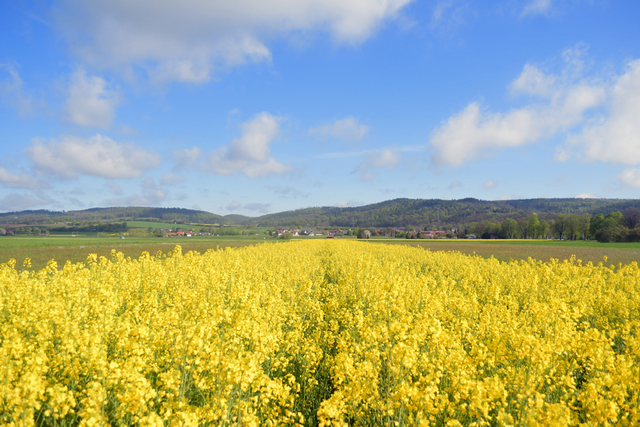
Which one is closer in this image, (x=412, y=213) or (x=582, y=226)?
(x=582, y=226)

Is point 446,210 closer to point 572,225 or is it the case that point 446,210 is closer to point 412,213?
point 412,213

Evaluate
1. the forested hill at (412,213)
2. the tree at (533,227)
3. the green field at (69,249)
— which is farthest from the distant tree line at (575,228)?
the green field at (69,249)

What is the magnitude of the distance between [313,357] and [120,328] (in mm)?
3360

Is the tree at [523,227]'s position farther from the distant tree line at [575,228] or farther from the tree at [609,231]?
the tree at [609,231]

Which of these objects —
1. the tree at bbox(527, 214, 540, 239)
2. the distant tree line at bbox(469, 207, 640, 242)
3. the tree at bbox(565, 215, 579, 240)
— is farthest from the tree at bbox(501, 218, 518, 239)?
the tree at bbox(565, 215, 579, 240)

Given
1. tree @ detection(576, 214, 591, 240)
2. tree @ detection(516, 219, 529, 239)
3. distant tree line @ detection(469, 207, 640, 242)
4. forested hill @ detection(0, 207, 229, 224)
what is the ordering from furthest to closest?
forested hill @ detection(0, 207, 229, 224), tree @ detection(516, 219, 529, 239), tree @ detection(576, 214, 591, 240), distant tree line @ detection(469, 207, 640, 242)

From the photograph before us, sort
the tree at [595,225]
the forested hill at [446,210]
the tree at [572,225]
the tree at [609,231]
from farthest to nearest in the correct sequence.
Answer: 1. the forested hill at [446,210]
2. the tree at [572,225]
3. the tree at [595,225]
4. the tree at [609,231]

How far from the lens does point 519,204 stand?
15362cm

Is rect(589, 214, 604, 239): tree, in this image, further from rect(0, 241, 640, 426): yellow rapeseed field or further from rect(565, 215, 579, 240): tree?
rect(0, 241, 640, 426): yellow rapeseed field

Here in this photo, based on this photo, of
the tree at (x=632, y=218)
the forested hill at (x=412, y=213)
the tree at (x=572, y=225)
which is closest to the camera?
the tree at (x=632, y=218)

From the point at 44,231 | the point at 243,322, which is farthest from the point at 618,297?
the point at 44,231

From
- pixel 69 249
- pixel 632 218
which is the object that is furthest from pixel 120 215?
pixel 632 218

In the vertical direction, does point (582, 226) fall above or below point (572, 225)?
below

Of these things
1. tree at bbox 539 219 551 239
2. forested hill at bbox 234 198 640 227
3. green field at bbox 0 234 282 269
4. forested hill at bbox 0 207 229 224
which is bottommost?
tree at bbox 539 219 551 239
